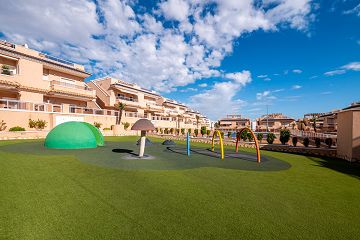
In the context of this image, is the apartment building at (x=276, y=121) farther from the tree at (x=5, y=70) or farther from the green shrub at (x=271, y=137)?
the tree at (x=5, y=70)

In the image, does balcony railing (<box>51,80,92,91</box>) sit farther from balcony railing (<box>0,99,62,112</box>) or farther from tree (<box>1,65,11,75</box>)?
balcony railing (<box>0,99,62,112</box>)

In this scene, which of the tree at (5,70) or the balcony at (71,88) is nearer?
the tree at (5,70)

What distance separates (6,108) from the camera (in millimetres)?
19453

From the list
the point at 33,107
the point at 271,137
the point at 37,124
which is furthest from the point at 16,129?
the point at 271,137

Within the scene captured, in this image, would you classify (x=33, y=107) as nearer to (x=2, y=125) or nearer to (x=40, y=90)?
(x=2, y=125)

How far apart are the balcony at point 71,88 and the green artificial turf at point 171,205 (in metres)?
24.1

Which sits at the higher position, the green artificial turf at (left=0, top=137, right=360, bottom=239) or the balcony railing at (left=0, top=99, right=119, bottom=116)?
the balcony railing at (left=0, top=99, right=119, bottom=116)

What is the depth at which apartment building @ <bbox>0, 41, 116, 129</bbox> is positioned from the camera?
20453 mm

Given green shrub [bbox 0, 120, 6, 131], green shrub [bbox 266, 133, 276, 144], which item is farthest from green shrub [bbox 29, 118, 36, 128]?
green shrub [bbox 266, 133, 276, 144]

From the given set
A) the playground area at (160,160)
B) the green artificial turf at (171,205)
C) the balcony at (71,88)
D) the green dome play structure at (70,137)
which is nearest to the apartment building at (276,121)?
the balcony at (71,88)

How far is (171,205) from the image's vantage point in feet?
14.3

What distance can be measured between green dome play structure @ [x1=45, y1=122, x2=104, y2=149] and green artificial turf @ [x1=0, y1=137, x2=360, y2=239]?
18.5 ft

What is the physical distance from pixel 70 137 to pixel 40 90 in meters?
18.4

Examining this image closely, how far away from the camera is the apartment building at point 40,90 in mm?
20453
